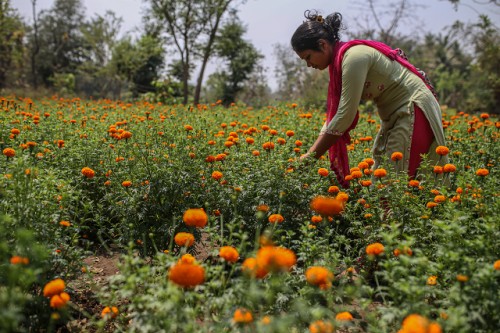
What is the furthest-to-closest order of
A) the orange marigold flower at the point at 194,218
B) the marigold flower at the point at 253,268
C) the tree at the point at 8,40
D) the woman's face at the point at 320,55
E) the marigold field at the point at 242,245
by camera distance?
the tree at the point at 8,40 < the woman's face at the point at 320,55 < the orange marigold flower at the point at 194,218 < the marigold field at the point at 242,245 < the marigold flower at the point at 253,268

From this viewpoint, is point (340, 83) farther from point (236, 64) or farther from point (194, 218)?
point (236, 64)

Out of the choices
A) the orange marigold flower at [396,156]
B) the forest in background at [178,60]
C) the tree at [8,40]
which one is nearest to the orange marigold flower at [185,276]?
the orange marigold flower at [396,156]

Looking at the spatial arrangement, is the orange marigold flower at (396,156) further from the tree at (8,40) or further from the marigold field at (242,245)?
the tree at (8,40)

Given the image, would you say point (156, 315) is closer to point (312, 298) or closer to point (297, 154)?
point (312, 298)

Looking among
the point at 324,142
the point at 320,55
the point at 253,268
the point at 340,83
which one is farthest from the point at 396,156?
the point at 253,268

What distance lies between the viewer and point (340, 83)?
2.95m

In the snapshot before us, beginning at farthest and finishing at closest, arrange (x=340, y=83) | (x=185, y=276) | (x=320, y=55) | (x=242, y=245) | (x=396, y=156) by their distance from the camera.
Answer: (x=340, y=83) < (x=320, y=55) < (x=396, y=156) < (x=242, y=245) < (x=185, y=276)

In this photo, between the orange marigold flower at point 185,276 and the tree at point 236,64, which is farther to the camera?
the tree at point 236,64

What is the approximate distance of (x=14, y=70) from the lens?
98.4ft

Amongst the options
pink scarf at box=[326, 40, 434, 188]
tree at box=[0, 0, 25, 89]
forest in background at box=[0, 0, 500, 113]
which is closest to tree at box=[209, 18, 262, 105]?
forest in background at box=[0, 0, 500, 113]

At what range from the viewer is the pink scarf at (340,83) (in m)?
2.84

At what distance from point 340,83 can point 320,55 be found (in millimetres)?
268

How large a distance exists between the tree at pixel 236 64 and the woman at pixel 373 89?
25864 millimetres

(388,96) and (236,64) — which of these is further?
(236,64)
